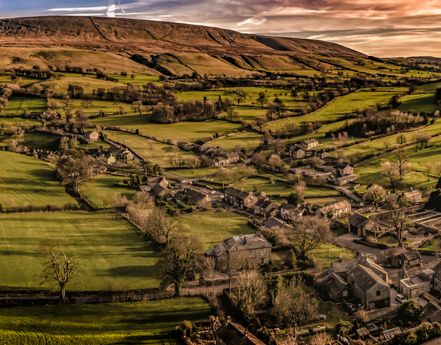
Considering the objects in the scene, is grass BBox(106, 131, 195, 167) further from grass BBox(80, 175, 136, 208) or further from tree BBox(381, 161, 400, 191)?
tree BBox(381, 161, 400, 191)

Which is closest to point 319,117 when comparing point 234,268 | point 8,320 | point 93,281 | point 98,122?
point 98,122

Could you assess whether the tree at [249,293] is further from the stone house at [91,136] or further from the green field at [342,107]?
the green field at [342,107]

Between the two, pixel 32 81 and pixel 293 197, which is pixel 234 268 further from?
pixel 32 81

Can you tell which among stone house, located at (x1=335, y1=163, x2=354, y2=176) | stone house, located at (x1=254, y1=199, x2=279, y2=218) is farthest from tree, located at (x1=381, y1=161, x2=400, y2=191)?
stone house, located at (x1=254, y1=199, x2=279, y2=218)

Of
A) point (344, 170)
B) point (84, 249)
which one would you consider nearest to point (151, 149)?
point (344, 170)

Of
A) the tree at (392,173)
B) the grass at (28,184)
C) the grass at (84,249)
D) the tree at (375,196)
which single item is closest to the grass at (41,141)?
the grass at (28,184)

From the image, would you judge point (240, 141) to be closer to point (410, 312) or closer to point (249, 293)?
point (249, 293)
